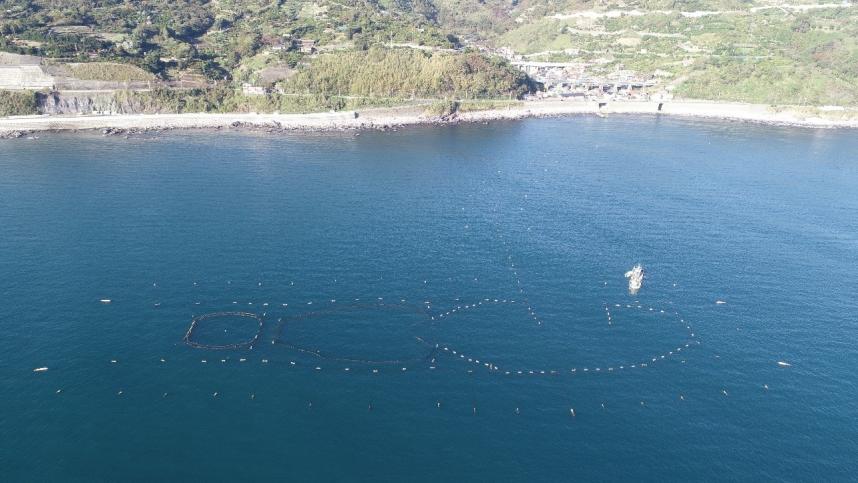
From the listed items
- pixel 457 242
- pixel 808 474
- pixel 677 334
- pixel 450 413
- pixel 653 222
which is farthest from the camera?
pixel 653 222

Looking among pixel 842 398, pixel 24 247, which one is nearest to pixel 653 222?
pixel 842 398

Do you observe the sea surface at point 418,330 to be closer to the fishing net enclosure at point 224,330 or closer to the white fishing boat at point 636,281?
the fishing net enclosure at point 224,330

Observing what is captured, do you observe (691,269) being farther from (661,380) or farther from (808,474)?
(808,474)

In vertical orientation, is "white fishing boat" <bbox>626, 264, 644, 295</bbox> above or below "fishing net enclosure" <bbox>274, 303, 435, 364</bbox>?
above

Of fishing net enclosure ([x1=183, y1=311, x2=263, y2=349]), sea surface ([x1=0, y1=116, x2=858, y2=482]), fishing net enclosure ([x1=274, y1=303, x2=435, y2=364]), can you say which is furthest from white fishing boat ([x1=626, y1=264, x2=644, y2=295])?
fishing net enclosure ([x1=183, y1=311, x2=263, y2=349])

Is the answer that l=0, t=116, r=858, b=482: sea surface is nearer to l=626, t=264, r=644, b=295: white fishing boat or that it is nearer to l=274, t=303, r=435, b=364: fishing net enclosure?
l=274, t=303, r=435, b=364: fishing net enclosure
